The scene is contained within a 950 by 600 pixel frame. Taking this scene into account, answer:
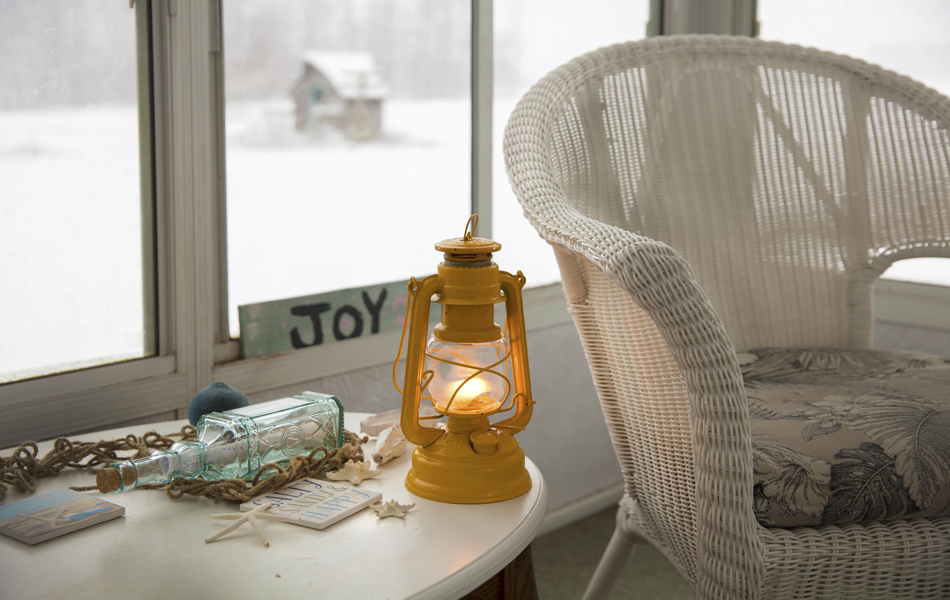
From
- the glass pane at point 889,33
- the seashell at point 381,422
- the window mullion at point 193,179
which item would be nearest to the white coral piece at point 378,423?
the seashell at point 381,422

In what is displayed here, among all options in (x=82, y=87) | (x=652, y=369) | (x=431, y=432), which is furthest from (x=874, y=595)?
(x=82, y=87)

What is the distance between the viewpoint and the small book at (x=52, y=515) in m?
0.69

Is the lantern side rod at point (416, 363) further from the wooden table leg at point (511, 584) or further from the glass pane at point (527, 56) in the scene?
the glass pane at point (527, 56)

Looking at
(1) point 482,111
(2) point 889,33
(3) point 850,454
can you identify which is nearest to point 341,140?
(1) point 482,111

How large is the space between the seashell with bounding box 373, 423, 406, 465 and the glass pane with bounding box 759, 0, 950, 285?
1401 millimetres

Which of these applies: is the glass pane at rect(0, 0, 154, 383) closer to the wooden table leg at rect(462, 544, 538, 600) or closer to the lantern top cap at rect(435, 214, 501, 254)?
the lantern top cap at rect(435, 214, 501, 254)

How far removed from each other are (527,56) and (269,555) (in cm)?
133

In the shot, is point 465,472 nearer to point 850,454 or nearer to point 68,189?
point 850,454

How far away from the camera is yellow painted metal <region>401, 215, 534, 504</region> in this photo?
79 centimetres

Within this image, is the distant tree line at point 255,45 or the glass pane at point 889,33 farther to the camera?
the glass pane at point 889,33

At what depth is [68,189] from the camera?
1.09 metres

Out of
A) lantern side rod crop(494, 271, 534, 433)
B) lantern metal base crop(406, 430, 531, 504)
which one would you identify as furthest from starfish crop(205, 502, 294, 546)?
lantern side rod crop(494, 271, 534, 433)

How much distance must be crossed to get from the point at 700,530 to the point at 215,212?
833 mm

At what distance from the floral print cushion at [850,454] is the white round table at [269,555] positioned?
0.99 ft
